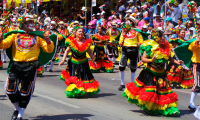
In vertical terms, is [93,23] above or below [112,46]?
above

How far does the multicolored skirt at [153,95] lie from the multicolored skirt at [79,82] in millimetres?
1820

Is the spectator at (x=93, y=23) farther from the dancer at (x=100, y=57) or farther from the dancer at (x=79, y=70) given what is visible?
the dancer at (x=79, y=70)

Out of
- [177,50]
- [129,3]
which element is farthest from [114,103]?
[129,3]

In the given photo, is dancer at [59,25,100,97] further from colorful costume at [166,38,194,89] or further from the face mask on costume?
colorful costume at [166,38,194,89]

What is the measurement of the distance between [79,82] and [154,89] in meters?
2.49

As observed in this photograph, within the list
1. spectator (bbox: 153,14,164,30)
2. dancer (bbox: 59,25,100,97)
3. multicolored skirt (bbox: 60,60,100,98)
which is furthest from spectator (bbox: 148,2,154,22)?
multicolored skirt (bbox: 60,60,100,98)

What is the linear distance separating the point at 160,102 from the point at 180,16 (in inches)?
358

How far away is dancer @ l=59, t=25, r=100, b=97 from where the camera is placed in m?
9.02

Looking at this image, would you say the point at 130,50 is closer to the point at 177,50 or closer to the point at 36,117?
the point at 177,50

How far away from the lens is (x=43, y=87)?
10.7 meters

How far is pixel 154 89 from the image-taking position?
23.6 ft

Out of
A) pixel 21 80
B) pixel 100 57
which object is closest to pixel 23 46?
pixel 21 80

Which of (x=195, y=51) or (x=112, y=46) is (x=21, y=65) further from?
(x=112, y=46)

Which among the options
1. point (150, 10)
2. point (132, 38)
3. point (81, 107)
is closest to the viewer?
point (81, 107)
